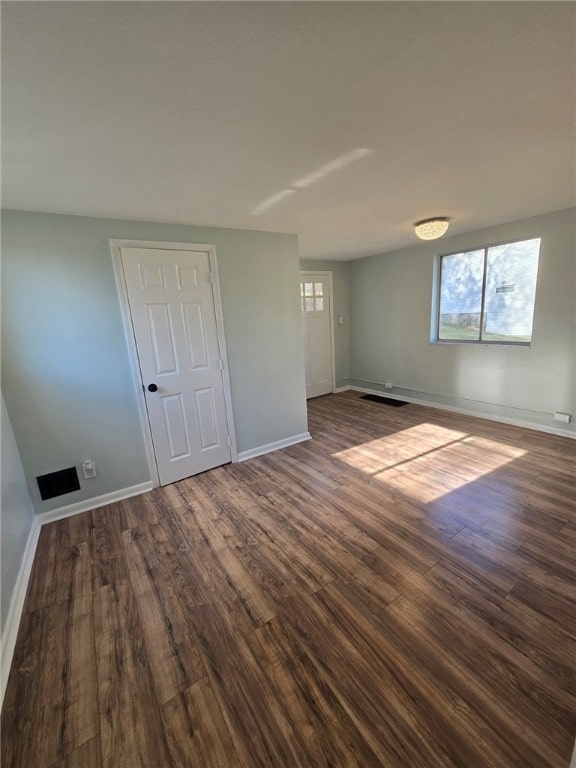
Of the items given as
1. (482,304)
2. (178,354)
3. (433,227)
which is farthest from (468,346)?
(178,354)

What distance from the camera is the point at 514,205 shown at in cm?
279

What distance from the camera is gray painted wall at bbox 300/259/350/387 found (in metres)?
5.31

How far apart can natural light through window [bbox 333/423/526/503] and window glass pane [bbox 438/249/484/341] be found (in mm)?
1455

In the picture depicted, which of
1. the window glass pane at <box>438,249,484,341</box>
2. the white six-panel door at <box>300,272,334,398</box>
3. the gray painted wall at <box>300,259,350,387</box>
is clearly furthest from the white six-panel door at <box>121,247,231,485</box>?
the window glass pane at <box>438,249,484,341</box>

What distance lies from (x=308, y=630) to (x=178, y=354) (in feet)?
7.51

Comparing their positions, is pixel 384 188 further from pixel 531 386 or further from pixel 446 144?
pixel 531 386

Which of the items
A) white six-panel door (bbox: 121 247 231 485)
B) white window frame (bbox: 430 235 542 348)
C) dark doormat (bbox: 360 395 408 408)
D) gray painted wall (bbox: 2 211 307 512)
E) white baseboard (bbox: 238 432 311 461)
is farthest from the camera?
dark doormat (bbox: 360 395 408 408)

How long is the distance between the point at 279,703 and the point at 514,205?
157 inches

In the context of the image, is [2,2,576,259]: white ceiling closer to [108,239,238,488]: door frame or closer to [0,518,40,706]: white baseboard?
[108,239,238,488]: door frame

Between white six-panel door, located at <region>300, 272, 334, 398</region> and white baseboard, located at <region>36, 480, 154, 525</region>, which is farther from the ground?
white six-panel door, located at <region>300, 272, 334, 398</region>

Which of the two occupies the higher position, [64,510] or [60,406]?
[60,406]

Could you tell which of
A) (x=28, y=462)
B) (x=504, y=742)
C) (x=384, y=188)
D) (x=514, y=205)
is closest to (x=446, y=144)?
(x=384, y=188)

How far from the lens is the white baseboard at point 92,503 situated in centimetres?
242

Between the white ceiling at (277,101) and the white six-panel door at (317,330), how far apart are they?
293cm
